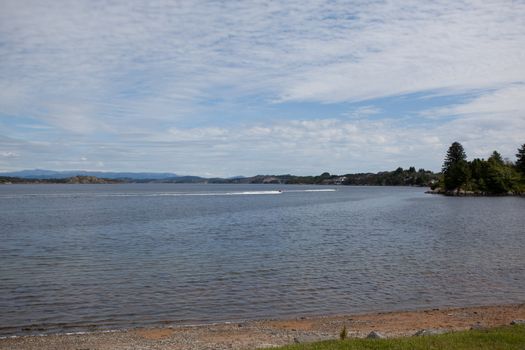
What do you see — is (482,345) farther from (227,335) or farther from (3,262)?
(3,262)

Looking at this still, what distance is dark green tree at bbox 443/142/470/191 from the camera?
165m

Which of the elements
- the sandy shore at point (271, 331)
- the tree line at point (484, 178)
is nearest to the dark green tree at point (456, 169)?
the tree line at point (484, 178)

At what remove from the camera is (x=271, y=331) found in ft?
58.4

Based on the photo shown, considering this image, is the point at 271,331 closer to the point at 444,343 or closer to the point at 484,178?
the point at 444,343

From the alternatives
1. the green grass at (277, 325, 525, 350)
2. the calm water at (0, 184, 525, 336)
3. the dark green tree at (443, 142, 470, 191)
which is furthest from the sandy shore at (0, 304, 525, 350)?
the dark green tree at (443, 142, 470, 191)

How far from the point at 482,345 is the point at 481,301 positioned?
11793 mm

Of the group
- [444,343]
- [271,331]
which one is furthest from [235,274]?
[444,343]

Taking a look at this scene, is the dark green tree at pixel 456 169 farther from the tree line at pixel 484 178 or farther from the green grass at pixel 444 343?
the green grass at pixel 444 343

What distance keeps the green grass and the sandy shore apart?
8.16ft

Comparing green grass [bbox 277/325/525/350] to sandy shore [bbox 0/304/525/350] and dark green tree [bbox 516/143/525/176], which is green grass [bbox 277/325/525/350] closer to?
sandy shore [bbox 0/304/525/350]

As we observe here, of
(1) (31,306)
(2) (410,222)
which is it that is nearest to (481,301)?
(1) (31,306)

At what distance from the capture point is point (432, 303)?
23.0 meters

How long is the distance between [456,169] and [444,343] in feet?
541

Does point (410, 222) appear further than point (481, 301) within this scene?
Yes
